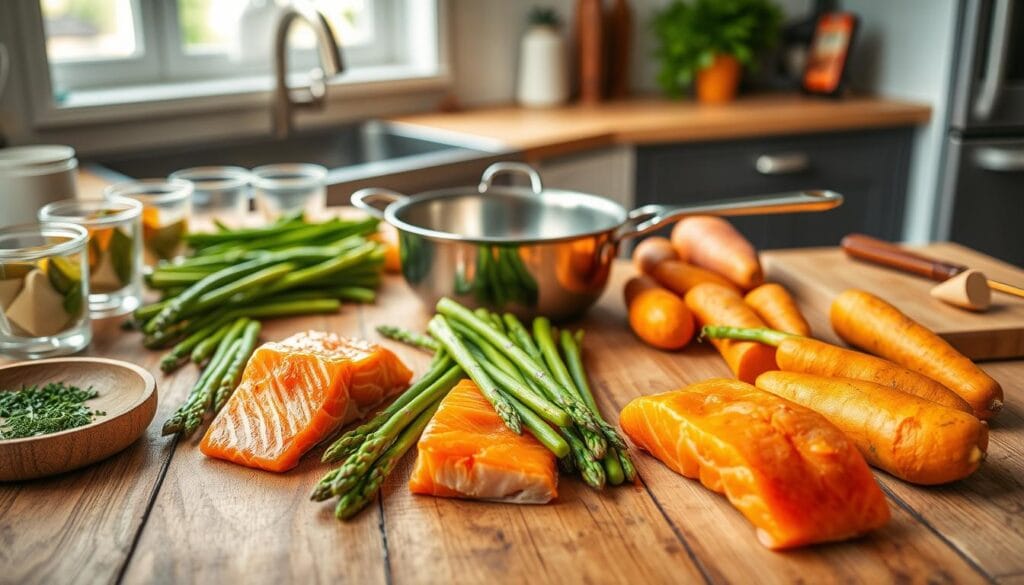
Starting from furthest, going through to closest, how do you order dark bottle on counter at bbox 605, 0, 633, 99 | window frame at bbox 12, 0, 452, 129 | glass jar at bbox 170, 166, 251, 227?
dark bottle on counter at bbox 605, 0, 633, 99 < window frame at bbox 12, 0, 452, 129 < glass jar at bbox 170, 166, 251, 227

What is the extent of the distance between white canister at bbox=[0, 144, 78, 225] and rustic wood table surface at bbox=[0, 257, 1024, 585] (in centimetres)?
70

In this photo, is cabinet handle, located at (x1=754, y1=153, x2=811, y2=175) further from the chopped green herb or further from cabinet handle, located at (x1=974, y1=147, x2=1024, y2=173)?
the chopped green herb

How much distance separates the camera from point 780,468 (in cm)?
82

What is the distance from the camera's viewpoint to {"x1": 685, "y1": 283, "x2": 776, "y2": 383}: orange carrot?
1151mm

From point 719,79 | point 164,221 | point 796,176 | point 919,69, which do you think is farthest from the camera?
point 719,79

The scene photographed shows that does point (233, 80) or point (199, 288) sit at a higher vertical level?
point (233, 80)

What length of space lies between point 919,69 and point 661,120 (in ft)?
3.16

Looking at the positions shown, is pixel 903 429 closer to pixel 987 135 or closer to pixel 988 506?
pixel 988 506

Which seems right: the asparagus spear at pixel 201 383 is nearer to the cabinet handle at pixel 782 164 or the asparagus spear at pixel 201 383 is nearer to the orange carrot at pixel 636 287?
the orange carrot at pixel 636 287

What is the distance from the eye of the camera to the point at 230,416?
39.4 inches

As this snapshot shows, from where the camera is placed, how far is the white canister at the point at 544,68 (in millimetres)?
3242

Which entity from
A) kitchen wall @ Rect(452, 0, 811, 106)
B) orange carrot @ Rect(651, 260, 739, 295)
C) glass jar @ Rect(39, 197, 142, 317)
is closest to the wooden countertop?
kitchen wall @ Rect(452, 0, 811, 106)

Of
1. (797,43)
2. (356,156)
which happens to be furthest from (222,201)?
(797,43)

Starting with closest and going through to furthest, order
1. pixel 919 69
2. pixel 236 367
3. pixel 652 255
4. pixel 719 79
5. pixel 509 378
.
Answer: pixel 509 378
pixel 236 367
pixel 652 255
pixel 919 69
pixel 719 79
